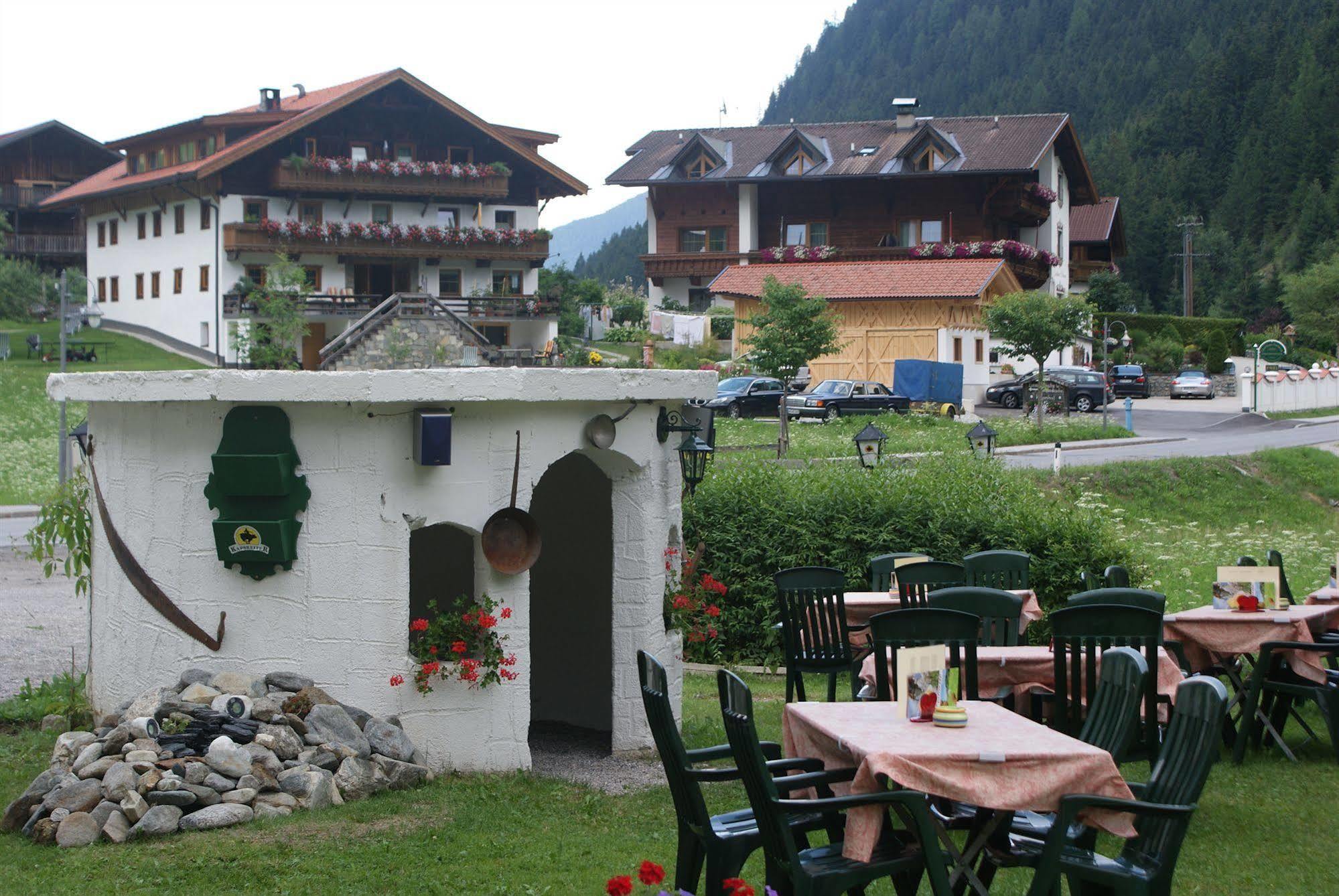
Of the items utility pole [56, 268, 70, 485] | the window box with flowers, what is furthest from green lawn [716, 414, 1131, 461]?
the window box with flowers

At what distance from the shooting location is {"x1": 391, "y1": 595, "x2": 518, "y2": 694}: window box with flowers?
7902 mm

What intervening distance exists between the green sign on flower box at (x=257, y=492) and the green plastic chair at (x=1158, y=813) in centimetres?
442

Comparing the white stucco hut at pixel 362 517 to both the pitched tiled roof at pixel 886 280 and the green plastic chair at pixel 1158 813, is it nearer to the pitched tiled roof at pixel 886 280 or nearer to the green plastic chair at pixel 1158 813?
the green plastic chair at pixel 1158 813

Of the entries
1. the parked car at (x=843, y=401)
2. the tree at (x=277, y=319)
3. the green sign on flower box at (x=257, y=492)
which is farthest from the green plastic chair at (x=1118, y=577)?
the tree at (x=277, y=319)

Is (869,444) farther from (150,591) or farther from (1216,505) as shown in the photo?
(150,591)

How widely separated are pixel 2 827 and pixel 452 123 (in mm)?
45588

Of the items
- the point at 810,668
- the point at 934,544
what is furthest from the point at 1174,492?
the point at 810,668

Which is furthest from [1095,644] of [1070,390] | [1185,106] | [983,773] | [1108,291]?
[1185,106]

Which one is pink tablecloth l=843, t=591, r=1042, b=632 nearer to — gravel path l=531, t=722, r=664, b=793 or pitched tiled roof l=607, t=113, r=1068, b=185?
gravel path l=531, t=722, r=664, b=793

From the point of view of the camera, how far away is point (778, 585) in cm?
975

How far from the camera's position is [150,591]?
813cm

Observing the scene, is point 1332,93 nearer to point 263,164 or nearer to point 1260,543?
point 263,164

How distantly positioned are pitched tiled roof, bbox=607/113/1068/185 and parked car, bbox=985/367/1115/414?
13.1 metres

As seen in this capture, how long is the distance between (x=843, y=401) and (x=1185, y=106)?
76.6 metres
